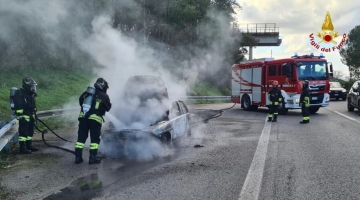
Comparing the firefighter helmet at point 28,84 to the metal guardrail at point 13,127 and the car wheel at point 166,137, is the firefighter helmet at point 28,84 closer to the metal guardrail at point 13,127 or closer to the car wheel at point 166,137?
the metal guardrail at point 13,127

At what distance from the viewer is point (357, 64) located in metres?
57.8

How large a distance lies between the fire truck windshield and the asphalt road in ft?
25.3

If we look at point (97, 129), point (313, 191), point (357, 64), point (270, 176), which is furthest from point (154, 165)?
point (357, 64)

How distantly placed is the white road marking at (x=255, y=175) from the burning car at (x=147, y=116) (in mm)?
1972

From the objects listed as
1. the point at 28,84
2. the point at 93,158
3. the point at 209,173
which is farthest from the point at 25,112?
the point at 209,173

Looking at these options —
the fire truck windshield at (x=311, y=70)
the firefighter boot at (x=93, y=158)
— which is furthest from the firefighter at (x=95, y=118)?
the fire truck windshield at (x=311, y=70)

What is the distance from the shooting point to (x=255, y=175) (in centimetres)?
604

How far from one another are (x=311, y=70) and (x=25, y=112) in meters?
12.8

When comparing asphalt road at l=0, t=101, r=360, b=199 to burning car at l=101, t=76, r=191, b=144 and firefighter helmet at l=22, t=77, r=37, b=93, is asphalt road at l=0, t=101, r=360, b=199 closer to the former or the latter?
burning car at l=101, t=76, r=191, b=144

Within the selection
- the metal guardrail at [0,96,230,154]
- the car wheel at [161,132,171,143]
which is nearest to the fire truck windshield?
the metal guardrail at [0,96,230,154]

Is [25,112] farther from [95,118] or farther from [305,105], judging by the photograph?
[305,105]

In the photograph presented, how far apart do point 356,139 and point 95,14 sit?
9521 mm

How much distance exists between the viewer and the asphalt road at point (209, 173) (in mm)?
5168

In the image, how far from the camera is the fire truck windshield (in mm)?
16922
